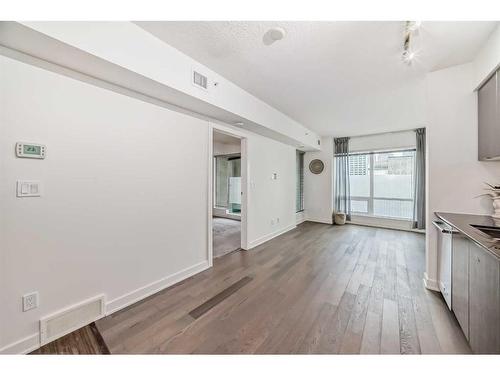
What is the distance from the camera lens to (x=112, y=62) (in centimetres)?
149

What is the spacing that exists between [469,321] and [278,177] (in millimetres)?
3417

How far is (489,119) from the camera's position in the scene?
1.78 m

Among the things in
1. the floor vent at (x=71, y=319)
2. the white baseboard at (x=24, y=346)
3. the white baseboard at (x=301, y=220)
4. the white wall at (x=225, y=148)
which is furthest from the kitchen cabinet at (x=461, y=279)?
the white wall at (x=225, y=148)

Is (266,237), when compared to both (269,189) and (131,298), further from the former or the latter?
(131,298)

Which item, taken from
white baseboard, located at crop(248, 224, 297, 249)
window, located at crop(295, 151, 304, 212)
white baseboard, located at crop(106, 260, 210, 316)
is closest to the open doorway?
white baseboard, located at crop(248, 224, 297, 249)

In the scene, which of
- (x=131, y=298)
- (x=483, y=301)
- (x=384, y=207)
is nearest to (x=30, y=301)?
(x=131, y=298)

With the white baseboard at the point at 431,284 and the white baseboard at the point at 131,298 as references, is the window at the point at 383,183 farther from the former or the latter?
the white baseboard at the point at 131,298

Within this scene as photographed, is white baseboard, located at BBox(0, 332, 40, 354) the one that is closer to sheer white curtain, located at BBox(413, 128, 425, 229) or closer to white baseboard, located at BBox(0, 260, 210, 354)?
white baseboard, located at BBox(0, 260, 210, 354)

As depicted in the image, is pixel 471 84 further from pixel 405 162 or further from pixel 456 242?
pixel 405 162

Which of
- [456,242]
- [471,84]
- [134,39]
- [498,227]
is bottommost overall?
[456,242]

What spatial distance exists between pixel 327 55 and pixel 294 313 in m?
2.53

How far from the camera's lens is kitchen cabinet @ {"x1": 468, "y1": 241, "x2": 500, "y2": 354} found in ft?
3.31
